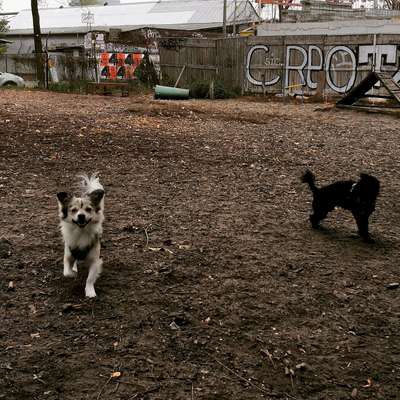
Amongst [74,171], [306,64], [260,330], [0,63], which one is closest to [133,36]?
[306,64]

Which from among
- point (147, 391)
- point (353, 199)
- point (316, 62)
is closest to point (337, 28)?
point (316, 62)

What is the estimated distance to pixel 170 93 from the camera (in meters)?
19.5

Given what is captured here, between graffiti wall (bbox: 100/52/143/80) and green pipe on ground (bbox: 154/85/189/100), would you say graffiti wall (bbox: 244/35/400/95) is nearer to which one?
green pipe on ground (bbox: 154/85/189/100)

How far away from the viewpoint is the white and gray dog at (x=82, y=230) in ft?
13.3

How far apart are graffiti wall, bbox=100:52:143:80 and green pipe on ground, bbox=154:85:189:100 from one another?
753 cm

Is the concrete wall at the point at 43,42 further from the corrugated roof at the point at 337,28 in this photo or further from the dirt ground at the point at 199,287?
the dirt ground at the point at 199,287

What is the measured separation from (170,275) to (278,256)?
1.07 metres

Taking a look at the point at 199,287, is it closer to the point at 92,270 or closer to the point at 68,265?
the point at 92,270

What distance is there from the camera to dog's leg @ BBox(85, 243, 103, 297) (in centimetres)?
399

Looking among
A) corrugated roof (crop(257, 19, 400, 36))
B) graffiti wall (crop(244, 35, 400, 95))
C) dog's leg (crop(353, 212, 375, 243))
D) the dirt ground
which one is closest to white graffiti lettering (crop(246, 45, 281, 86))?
graffiti wall (crop(244, 35, 400, 95))

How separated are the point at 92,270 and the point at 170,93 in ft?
52.5

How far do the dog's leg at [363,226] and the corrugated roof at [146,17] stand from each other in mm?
35189

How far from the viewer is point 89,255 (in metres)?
4.17

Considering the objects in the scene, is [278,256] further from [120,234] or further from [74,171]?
[74,171]
